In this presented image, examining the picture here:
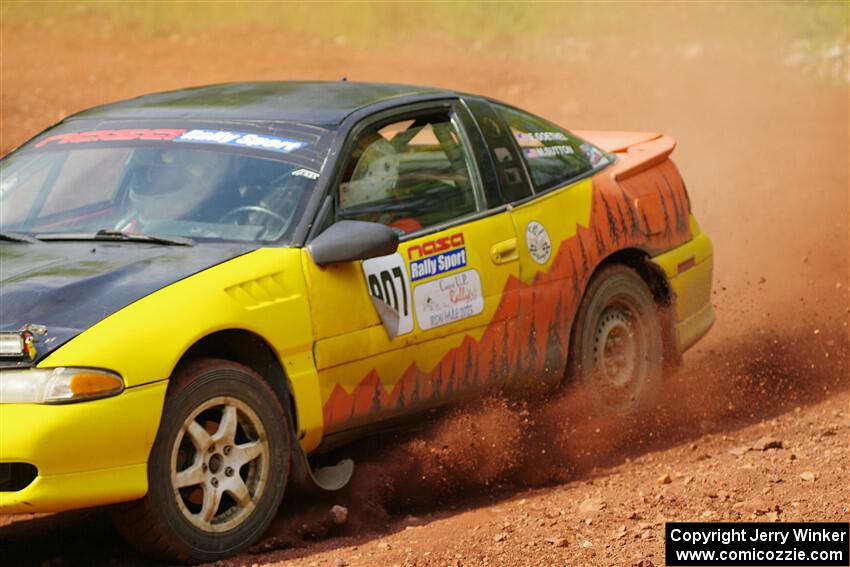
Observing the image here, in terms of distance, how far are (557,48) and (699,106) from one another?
10.1 ft

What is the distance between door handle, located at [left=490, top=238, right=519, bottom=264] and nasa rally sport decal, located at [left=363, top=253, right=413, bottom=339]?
58 centimetres

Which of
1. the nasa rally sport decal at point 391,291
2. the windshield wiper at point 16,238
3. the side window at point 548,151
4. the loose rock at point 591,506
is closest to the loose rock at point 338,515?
the nasa rally sport decal at point 391,291

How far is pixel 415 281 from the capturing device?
6.17 metres

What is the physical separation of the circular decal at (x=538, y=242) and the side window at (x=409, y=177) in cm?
29

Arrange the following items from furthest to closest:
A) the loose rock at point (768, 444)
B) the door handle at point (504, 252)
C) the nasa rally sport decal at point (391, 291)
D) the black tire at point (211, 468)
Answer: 1. the loose rock at point (768, 444)
2. the door handle at point (504, 252)
3. the nasa rally sport decal at point (391, 291)
4. the black tire at point (211, 468)

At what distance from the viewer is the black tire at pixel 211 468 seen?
5.18m

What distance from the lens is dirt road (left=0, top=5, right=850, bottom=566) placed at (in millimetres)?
5777

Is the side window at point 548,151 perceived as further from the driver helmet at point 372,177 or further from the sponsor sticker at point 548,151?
the driver helmet at point 372,177

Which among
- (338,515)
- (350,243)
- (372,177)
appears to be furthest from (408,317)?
(338,515)

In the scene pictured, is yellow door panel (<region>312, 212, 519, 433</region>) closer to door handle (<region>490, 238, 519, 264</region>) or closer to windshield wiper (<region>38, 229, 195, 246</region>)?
door handle (<region>490, 238, 519, 264</region>)

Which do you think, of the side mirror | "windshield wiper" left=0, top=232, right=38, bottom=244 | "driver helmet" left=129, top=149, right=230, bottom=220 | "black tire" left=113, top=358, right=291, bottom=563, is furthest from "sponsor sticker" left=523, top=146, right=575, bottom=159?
"windshield wiper" left=0, top=232, right=38, bottom=244

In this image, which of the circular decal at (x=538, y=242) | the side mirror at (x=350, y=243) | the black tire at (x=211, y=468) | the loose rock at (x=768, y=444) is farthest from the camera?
the loose rock at (x=768, y=444)

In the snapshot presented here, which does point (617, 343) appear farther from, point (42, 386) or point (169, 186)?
point (42, 386)

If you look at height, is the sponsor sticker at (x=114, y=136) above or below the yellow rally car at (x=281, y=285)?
above
